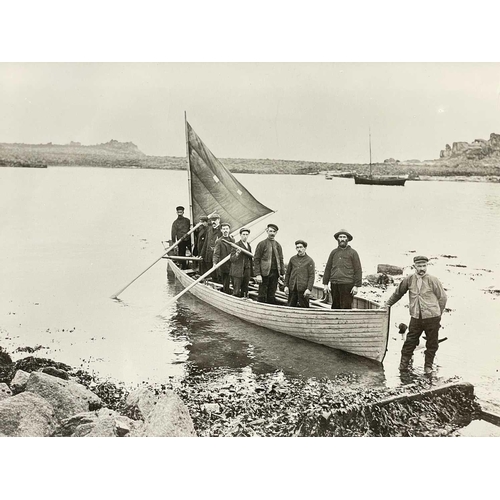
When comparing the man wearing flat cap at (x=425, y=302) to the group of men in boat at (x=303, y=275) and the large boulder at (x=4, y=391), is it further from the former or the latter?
the large boulder at (x=4, y=391)

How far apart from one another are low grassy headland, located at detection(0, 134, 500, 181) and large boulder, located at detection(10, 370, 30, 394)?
353 centimetres

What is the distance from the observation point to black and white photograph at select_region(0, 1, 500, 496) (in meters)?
6.57

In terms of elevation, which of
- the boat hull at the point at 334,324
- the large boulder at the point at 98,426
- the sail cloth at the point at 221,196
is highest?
the sail cloth at the point at 221,196

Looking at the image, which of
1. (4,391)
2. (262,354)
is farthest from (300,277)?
(4,391)

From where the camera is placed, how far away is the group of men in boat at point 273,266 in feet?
26.3

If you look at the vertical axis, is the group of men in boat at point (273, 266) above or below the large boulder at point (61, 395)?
above

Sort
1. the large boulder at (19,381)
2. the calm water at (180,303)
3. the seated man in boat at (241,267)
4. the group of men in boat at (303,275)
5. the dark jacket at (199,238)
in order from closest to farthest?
the large boulder at (19,381)
the group of men in boat at (303,275)
the calm water at (180,303)
the seated man in boat at (241,267)
the dark jacket at (199,238)

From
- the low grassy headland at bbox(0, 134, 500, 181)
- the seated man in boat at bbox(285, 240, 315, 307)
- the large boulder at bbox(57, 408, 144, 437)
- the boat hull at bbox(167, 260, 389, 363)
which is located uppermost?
the low grassy headland at bbox(0, 134, 500, 181)

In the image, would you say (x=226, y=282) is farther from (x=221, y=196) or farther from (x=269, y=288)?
(x=221, y=196)

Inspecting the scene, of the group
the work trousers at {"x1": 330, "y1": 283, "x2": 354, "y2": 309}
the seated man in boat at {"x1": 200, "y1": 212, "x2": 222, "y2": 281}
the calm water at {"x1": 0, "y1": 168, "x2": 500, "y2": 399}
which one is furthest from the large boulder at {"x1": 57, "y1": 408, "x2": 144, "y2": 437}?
the seated man in boat at {"x1": 200, "y1": 212, "x2": 222, "y2": 281}

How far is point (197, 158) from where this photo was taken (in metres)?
10.1

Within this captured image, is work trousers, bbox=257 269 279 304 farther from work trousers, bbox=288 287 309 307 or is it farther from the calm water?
the calm water

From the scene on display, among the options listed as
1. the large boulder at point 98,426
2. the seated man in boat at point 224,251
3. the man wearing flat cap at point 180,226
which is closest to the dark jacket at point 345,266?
the seated man in boat at point 224,251

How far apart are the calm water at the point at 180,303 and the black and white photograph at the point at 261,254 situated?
0.04 meters
